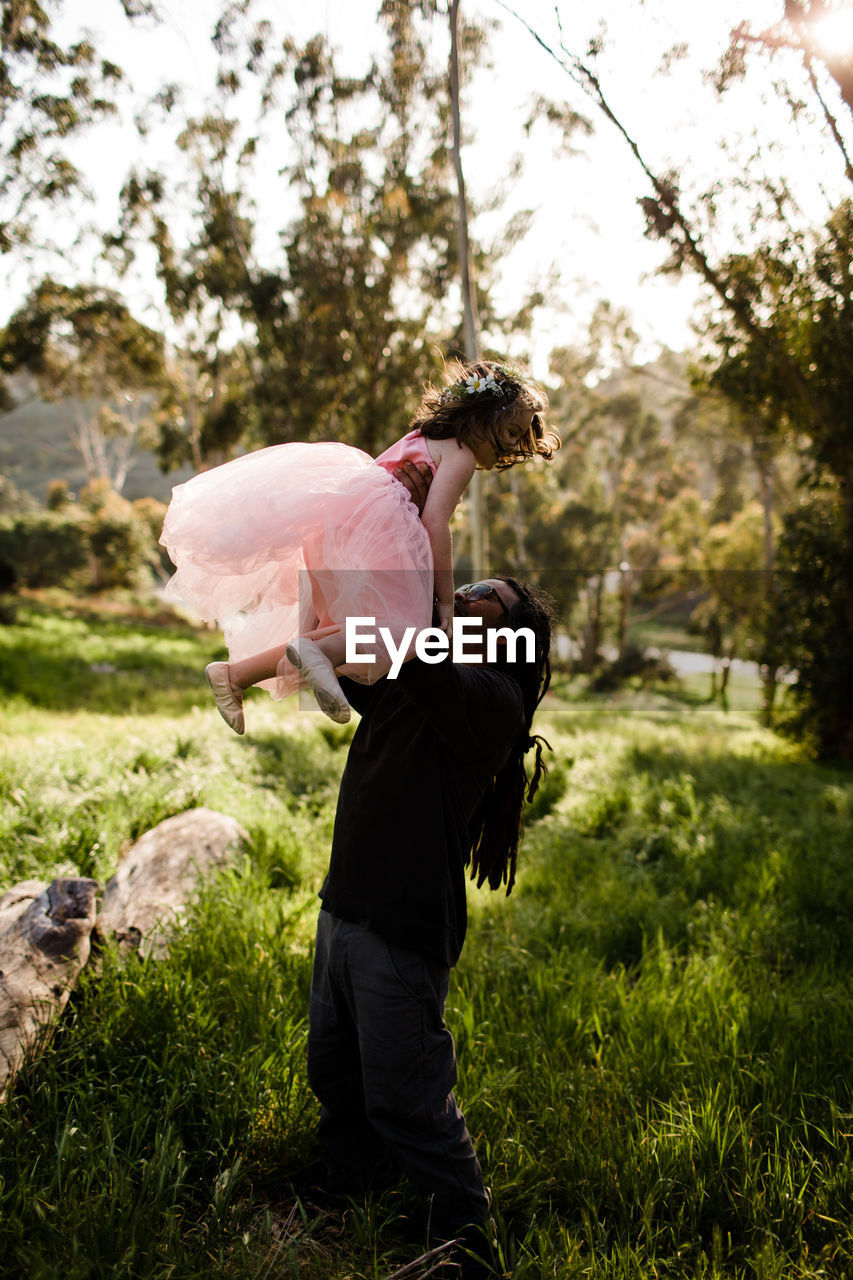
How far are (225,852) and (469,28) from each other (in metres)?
13.7

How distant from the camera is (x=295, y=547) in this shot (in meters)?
2.57

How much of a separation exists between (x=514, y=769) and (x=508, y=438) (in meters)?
1.11

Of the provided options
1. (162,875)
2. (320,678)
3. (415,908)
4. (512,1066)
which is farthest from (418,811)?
(162,875)

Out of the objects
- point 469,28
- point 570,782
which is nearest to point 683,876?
point 570,782

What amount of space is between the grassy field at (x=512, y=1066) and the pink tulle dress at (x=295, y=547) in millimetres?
1370

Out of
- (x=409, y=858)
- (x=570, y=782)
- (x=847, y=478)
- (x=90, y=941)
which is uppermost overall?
(x=847, y=478)

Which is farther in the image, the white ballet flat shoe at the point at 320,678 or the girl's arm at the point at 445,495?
the girl's arm at the point at 445,495

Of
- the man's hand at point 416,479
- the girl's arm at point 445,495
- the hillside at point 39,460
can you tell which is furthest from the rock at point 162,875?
the hillside at point 39,460

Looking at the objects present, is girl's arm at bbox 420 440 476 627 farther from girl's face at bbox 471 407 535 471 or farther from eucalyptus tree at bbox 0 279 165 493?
eucalyptus tree at bbox 0 279 165 493

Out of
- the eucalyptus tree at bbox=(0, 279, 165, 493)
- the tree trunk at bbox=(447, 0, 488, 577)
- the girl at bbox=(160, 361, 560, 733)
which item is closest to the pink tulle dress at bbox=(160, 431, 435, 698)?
the girl at bbox=(160, 361, 560, 733)

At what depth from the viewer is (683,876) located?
5.32 meters

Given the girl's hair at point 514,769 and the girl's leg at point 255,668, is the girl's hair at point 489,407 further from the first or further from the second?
the girl's leg at point 255,668

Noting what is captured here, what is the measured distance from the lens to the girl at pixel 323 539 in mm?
2471

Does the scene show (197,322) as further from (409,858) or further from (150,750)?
(409,858)
